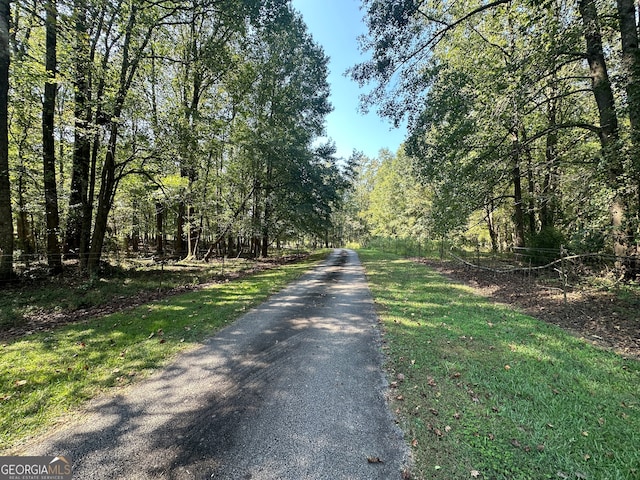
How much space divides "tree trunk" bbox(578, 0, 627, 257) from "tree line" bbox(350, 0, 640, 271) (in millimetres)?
28

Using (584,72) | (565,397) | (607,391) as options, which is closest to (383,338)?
(565,397)

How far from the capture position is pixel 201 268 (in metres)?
12.3

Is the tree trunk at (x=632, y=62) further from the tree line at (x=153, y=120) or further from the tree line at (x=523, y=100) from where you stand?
the tree line at (x=153, y=120)

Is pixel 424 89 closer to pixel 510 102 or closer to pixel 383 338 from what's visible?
pixel 510 102

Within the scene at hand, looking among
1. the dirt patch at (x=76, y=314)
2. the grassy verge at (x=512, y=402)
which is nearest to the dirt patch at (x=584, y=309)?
the grassy verge at (x=512, y=402)

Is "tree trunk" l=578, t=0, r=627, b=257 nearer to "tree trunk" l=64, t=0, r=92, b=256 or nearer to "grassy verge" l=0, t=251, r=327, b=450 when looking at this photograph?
"grassy verge" l=0, t=251, r=327, b=450

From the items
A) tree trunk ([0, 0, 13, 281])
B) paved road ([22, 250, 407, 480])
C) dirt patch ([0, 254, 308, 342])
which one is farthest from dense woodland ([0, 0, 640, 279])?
paved road ([22, 250, 407, 480])

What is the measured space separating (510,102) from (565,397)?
7023 millimetres

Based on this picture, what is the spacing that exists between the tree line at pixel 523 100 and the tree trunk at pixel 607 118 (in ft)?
0.09

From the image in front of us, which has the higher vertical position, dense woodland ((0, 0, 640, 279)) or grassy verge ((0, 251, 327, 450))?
dense woodland ((0, 0, 640, 279))

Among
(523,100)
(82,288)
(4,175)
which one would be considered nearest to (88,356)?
(82,288)

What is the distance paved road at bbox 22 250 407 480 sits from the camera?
2125 millimetres

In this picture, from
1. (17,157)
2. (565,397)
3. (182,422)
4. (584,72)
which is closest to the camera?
(182,422)

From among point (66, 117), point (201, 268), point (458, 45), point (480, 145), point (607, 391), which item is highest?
point (458, 45)
